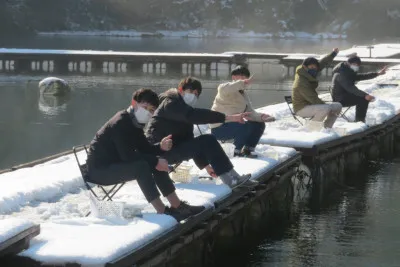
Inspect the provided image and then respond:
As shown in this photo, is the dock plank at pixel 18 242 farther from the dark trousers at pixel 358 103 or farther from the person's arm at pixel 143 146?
the dark trousers at pixel 358 103

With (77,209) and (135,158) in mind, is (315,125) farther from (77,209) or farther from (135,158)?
(135,158)

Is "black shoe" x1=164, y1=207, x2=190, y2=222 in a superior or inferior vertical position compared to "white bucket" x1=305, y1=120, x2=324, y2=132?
inferior

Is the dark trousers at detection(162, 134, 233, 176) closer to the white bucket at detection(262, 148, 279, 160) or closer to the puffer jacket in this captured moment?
the white bucket at detection(262, 148, 279, 160)

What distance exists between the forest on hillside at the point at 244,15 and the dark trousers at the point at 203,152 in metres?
116

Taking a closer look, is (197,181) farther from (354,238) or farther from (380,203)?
(380,203)

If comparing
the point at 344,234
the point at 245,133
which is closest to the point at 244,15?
the point at 245,133

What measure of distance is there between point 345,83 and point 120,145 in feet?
28.1

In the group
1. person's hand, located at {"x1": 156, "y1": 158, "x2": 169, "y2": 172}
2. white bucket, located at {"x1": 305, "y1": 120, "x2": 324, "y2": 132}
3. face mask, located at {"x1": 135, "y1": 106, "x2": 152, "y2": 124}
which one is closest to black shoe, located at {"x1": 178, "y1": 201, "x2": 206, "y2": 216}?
person's hand, located at {"x1": 156, "y1": 158, "x2": 169, "y2": 172}

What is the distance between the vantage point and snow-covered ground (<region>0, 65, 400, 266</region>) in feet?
21.6

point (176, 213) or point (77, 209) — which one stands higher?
point (176, 213)

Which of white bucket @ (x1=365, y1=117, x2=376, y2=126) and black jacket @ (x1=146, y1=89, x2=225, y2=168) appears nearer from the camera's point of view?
black jacket @ (x1=146, y1=89, x2=225, y2=168)

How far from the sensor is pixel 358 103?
15195 millimetres

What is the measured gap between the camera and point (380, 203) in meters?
11.9

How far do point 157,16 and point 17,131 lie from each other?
112110mm
